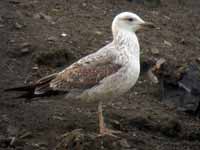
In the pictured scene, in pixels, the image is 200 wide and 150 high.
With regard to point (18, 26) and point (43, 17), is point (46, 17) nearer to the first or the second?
point (43, 17)

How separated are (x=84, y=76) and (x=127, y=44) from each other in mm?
607

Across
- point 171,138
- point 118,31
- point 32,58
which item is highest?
point 118,31

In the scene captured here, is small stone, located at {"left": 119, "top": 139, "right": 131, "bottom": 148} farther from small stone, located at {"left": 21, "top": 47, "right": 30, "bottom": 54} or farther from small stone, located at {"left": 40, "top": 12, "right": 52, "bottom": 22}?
small stone, located at {"left": 40, "top": 12, "right": 52, "bottom": 22}

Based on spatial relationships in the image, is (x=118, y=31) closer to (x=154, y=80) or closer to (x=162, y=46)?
(x=154, y=80)

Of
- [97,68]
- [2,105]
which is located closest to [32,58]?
[2,105]

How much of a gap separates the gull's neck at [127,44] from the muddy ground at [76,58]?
2.66 feet

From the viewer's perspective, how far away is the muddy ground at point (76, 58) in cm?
701

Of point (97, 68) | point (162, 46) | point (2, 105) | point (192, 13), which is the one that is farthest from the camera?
point (192, 13)

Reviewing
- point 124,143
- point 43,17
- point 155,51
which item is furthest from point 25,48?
point 124,143

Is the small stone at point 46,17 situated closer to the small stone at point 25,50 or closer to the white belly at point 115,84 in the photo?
the small stone at point 25,50

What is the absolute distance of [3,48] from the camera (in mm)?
9398

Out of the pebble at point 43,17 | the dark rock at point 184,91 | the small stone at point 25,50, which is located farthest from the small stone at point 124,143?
the pebble at point 43,17

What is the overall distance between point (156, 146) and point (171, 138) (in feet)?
1.60

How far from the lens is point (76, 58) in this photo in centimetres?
916
